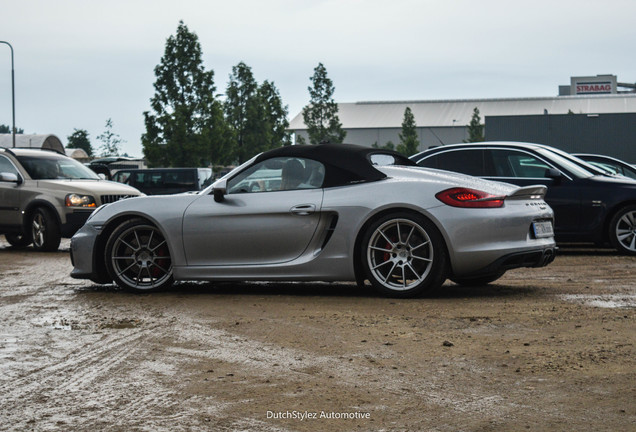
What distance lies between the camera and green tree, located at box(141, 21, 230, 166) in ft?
190

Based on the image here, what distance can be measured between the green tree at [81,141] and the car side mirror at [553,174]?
431 feet

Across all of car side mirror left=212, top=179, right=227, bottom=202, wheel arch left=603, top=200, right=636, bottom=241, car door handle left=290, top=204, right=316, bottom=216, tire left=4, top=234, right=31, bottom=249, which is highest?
car side mirror left=212, top=179, right=227, bottom=202

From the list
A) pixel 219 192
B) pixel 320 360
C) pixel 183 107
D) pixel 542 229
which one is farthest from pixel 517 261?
pixel 183 107

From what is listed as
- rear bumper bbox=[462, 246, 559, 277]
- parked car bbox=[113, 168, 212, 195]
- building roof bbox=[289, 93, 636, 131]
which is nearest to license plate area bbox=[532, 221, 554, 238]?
rear bumper bbox=[462, 246, 559, 277]

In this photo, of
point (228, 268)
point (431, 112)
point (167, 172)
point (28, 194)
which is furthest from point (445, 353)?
point (431, 112)

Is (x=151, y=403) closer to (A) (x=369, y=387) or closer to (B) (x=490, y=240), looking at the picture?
(A) (x=369, y=387)

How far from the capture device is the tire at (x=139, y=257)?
8.99 meters

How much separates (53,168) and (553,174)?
8.79 m

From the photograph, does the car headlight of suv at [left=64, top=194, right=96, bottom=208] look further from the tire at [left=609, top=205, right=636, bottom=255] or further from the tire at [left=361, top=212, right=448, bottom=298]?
the tire at [left=361, top=212, right=448, bottom=298]

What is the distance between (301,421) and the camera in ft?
13.7

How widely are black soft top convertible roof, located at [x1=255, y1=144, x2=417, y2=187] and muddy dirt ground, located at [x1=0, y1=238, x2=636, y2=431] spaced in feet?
3.45

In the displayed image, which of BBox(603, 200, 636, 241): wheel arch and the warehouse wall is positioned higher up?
the warehouse wall

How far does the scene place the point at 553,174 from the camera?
1270 cm

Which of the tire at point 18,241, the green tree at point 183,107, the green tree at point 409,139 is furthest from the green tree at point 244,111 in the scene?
the tire at point 18,241
